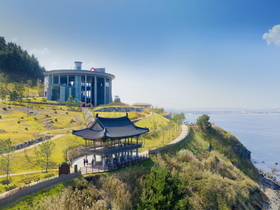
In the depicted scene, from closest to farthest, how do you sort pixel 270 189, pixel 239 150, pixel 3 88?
pixel 270 189, pixel 239 150, pixel 3 88

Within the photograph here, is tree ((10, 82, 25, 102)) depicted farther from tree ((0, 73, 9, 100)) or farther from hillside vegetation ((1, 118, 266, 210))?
hillside vegetation ((1, 118, 266, 210))

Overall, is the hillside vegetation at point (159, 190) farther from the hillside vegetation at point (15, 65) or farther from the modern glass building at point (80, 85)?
the hillside vegetation at point (15, 65)

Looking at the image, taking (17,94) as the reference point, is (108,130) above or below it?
below

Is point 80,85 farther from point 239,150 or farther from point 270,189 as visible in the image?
point 270,189

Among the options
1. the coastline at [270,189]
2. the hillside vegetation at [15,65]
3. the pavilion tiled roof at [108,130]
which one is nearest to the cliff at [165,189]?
the coastline at [270,189]

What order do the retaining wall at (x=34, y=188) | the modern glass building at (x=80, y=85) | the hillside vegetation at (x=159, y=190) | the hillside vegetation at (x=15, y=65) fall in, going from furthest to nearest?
the hillside vegetation at (x=15, y=65) → the modern glass building at (x=80, y=85) → the hillside vegetation at (x=159, y=190) → the retaining wall at (x=34, y=188)

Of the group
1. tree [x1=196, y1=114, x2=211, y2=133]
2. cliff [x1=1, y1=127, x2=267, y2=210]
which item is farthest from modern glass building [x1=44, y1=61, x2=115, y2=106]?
cliff [x1=1, y1=127, x2=267, y2=210]

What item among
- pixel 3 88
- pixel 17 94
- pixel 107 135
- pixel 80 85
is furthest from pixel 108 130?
pixel 3 88
